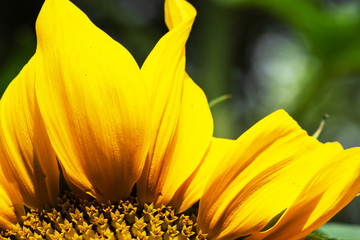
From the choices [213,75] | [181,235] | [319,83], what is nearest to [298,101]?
[319,83]

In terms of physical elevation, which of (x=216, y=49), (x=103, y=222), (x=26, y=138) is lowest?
(x=103, y=222)

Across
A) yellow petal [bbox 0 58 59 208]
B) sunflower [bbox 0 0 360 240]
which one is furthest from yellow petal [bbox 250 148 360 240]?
yellow petal [bbox 0 58 59 208]

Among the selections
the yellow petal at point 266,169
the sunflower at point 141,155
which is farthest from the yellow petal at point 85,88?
the yellow petal at point 266,169

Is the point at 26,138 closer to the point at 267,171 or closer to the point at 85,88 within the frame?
the point at 85,88

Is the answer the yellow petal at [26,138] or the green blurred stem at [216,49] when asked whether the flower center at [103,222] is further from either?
the green blurred stem at [216,49]

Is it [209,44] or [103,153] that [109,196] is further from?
[209,44]

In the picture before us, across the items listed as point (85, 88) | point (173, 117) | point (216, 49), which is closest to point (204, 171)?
point (173, 117)

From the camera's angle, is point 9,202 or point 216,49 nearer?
point 9,202

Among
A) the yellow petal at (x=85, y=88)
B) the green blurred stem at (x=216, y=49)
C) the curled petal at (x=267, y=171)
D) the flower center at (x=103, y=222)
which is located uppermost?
the green blurred stem at (x=216, y=49)
